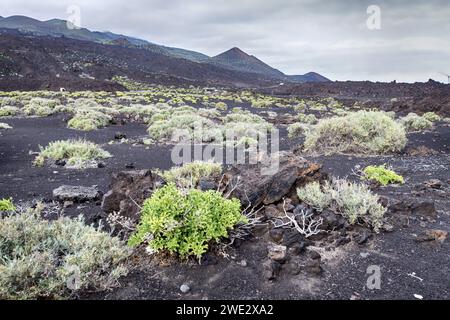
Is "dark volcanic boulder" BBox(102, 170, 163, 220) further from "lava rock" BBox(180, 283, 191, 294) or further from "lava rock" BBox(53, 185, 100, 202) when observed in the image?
"lava rock" BBox(180, 283, 191, 294)

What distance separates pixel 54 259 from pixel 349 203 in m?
3.61

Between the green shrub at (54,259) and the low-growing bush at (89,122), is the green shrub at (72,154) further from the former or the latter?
the low-growing bush at (89,122)

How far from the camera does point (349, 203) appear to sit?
17.9 ft

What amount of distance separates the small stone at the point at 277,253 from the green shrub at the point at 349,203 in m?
1.26

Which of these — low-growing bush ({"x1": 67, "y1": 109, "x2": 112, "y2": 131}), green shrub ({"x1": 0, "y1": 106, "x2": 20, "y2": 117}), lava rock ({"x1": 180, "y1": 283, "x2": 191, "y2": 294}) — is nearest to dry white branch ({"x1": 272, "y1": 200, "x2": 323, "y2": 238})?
lava rock ({"x1": 180, "y1": 283, "x2": 191, "y2": 294})

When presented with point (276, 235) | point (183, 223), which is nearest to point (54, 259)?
point (183, 223)

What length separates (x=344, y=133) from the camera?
1273 centimetres

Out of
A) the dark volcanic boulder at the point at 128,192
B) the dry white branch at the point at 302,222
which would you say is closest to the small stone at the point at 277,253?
the dry white branch at the point at 302,222

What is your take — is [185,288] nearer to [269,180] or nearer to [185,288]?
[185,288]

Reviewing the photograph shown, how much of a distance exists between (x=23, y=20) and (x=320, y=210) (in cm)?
21934

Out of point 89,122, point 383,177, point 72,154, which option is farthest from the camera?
point 89,122

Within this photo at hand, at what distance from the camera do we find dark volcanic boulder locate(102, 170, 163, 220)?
565cm

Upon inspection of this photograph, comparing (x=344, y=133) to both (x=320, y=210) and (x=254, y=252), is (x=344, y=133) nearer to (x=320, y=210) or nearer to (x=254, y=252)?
(x=320, y=210)
